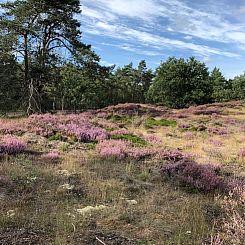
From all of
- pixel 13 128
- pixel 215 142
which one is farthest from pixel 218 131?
pixel 13 128

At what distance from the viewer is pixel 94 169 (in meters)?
9.33

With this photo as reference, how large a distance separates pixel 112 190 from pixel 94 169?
2.06m

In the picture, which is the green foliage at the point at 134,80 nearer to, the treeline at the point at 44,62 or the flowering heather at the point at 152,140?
the treeline at the point at 44,62

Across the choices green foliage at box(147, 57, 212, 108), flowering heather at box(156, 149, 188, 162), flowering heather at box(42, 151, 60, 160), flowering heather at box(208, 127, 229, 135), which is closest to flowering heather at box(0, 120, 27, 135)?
flowering heather at box(42, 151, 60, 160)

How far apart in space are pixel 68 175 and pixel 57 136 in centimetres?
550

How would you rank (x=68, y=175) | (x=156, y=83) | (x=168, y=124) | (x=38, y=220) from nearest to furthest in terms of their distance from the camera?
1. (x=38, y=220)
2. (x=68, y=175)
3. (x=168, y=124)
4. (x=156, y=83)

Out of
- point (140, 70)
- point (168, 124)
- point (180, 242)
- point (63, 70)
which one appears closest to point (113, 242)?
point (180, 242)

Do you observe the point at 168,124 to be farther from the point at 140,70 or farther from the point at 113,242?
the point at 140,70

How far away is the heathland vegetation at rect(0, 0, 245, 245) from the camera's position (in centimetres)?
527

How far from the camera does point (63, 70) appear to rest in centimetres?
2647

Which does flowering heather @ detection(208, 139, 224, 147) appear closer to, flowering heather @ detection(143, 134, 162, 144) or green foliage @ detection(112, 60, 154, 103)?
flowering heather @ detection(143, 134, 162, 144)

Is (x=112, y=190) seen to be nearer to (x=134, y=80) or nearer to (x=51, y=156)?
(x=51, y=156)

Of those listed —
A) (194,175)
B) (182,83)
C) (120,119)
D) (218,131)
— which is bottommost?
(194,175)

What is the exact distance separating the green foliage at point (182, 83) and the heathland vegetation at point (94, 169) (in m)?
12.4
